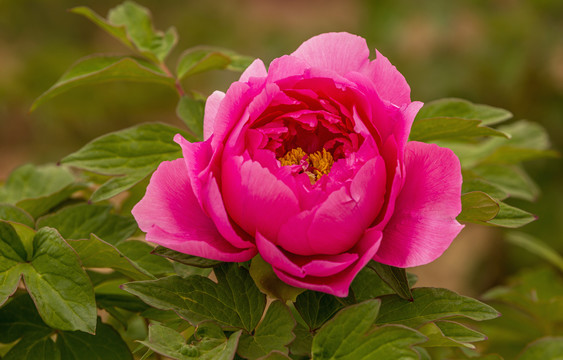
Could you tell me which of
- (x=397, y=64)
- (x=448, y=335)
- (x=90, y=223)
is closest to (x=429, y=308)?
(x=448, y=335)

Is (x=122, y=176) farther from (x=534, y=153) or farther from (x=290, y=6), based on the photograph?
(x=290, y=6)

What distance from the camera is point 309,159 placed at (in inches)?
15.1

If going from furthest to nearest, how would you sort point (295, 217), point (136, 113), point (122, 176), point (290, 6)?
point (290, 6)
point (136, 113)
point (122, 176)
point (295, 217)

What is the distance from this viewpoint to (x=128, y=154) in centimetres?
45

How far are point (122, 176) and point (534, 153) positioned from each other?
35 cm

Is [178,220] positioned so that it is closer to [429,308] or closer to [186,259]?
[186,259]

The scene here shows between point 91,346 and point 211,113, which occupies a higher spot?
point 211,113

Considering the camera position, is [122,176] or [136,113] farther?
[136,113]

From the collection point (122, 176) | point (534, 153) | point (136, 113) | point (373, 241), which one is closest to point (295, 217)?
point (373, 241)

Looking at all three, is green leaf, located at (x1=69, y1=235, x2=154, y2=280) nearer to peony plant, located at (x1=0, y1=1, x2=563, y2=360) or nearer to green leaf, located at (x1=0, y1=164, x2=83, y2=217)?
peony plant, located at (x1=0, y1=1, x2=563, y2=360)

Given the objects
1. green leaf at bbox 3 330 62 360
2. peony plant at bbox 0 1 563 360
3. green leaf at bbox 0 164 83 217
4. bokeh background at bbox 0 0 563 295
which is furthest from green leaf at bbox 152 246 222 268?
bokeh background at bbox 0 0 563 295

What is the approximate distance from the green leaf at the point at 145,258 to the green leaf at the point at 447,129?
0.19m

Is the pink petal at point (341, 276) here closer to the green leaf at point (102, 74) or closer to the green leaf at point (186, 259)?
the green leaf at point (186, 259)

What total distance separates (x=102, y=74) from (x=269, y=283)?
213 mm
